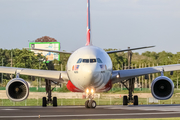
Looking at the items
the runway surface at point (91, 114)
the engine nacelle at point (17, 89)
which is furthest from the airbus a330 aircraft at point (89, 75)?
the runway surface at point (91, 114)

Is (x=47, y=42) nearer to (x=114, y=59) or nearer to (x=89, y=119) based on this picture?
(x=114, y=59)

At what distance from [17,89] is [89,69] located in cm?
611

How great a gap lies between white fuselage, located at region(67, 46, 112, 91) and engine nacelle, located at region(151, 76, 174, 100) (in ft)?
11.0

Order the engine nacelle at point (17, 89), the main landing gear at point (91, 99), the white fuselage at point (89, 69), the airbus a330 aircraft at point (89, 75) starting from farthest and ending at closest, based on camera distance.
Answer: the engine nacelle at point (17, 89) < the main landing gear at point (91, 99) < the airbus a330 aircraft at point (89, 75) < the white fuselage at point (89, 69)

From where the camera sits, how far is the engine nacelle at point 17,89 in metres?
25.4

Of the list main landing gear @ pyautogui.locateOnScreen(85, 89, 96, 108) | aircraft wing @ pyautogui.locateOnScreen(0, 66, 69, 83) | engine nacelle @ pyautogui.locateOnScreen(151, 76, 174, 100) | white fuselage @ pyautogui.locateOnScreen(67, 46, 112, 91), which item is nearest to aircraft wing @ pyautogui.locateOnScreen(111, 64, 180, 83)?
engine nacelle @ pyautogui.locateOnScreen(151, 76, 174, 100)

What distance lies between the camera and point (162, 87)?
25797mm

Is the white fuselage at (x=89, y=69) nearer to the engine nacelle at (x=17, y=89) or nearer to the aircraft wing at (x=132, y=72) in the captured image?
the aircraft wing at (x=132, y=72)

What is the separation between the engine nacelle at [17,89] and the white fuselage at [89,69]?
129 inches

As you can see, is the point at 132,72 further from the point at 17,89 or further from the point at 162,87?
the point at 17,89

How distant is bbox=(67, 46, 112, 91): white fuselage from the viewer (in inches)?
874

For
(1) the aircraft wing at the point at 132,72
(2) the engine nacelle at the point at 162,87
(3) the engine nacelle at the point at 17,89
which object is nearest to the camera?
(3) the engine nacelle at the point at 17,89

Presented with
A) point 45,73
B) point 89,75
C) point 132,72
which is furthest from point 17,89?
point 132,72

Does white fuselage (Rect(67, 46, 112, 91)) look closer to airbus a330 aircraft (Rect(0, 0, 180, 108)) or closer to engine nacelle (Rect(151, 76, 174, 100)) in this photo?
airbus a330 aircraft (Rect(0, 0, 180, 108))
